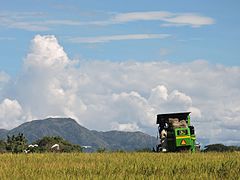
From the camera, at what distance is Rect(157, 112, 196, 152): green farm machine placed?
137 ft

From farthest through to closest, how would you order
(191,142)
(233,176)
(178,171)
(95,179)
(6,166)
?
(191,142)
(6,166)
(178,171)
(233,176)
(95,179)

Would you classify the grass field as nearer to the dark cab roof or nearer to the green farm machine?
the green farm machine

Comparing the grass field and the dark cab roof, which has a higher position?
the dark cab roof

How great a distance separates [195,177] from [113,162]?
709cm

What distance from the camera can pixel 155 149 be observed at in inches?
1732

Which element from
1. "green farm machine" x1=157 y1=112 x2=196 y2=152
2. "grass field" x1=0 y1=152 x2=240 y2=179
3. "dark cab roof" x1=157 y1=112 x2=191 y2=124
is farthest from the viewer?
"dark cab roof" x1=157 y1=112 x2=191 y2=124

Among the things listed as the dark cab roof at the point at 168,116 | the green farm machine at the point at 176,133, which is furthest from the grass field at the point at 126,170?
the dark cab roof at the point at 168,116

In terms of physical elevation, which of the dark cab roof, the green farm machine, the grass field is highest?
the dark cab roof

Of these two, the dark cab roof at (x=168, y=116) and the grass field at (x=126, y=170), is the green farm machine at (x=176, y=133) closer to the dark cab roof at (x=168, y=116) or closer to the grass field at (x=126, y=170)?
the dark cab roof at (x=168, y=116)

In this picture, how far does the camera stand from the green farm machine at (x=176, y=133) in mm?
41688

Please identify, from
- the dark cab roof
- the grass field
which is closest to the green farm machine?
the dark cab roof

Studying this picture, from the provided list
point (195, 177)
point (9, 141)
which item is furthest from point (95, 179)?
point (9, 141)

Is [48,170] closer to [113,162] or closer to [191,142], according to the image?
[113,162]

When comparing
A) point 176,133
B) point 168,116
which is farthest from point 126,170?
point 168,116
